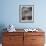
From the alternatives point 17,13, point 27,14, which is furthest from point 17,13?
point 27,14

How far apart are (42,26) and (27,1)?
3.01 feet

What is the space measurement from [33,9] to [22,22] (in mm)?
535

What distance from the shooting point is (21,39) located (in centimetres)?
366

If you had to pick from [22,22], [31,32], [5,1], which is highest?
[5,1]

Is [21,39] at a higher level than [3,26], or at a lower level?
lower

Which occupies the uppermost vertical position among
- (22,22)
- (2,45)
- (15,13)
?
(15,13)

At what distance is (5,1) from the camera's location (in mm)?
4102

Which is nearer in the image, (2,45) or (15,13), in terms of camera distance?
(2,45)

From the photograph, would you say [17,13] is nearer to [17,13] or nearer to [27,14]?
[17,13]

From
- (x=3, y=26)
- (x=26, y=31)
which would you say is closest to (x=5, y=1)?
(x=3, y=26)

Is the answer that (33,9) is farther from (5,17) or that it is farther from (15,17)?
(5,17)

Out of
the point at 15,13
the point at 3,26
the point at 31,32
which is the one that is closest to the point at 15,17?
the point at 15,13

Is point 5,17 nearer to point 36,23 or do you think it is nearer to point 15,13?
point 15,13

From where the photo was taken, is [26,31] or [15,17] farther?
[15,17]
